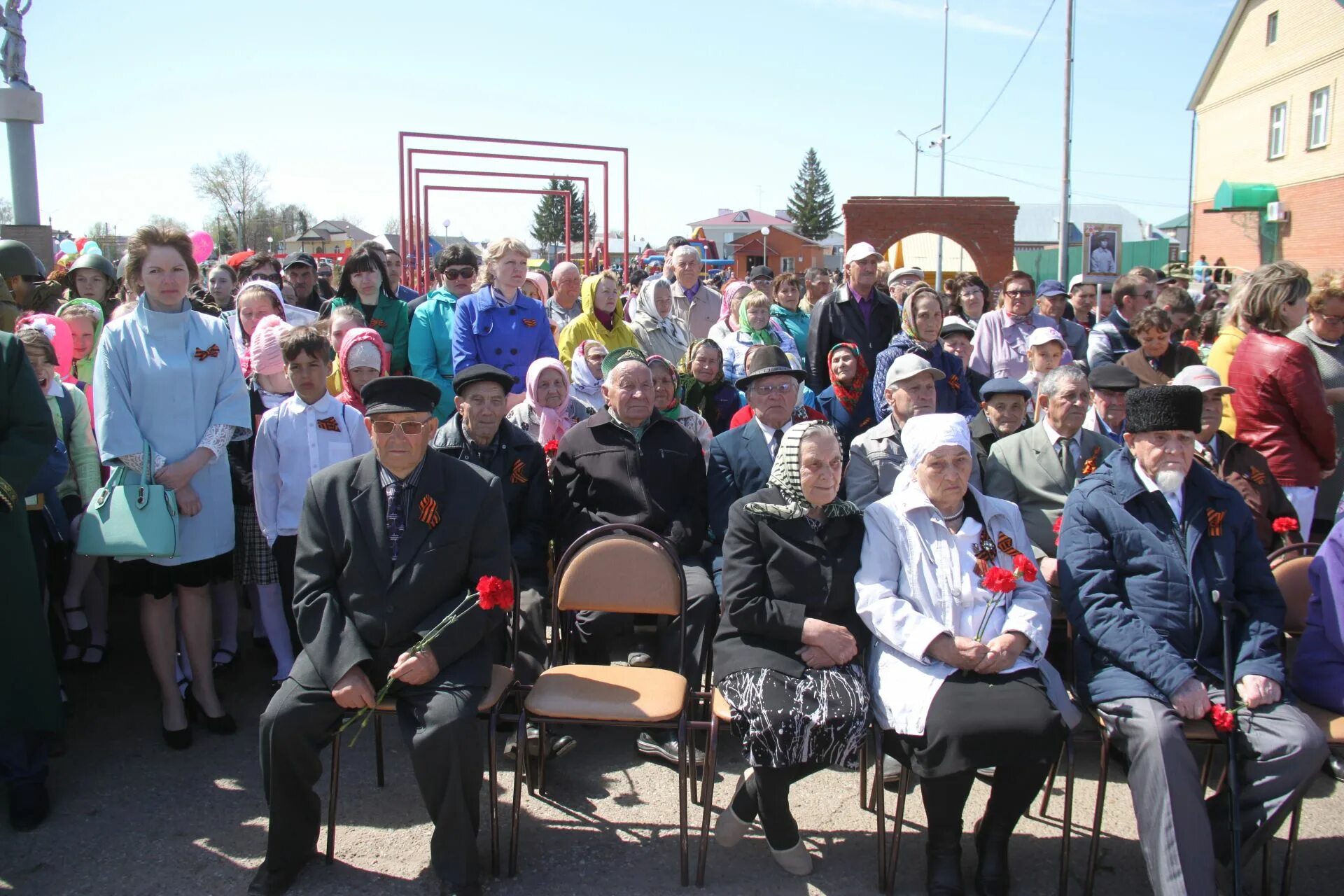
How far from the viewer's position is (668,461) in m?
4.41

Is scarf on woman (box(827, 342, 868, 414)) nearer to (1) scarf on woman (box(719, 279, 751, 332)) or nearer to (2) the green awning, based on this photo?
(1) scarf on woman (box(719, 279, 751, 332))

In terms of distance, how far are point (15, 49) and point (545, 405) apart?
40.2 ft

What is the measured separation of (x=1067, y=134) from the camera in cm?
1420

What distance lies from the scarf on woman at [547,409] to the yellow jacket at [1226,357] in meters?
3.45

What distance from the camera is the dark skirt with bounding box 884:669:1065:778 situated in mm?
2883

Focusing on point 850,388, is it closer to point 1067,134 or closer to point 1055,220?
point 1067,134

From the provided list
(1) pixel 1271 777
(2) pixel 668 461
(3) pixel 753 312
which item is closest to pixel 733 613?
(2) pixel 668 461

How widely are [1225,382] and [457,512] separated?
396 centimetres

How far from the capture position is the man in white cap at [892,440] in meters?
4.30

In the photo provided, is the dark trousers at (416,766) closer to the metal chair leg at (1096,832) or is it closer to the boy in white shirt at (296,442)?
the boy in white shirt at (296,442)

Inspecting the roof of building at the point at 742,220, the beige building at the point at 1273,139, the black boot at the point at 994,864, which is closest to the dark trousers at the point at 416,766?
the black boot at the point at 994,864

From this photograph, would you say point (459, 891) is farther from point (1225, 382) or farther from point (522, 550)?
point (1225, 382)

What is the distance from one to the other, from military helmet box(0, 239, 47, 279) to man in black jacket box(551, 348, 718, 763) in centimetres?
428

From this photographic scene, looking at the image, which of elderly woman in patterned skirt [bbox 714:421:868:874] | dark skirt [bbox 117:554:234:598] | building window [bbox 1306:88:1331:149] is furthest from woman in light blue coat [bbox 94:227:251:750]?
building window [bbox 1306:88:1331:149]
